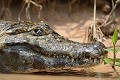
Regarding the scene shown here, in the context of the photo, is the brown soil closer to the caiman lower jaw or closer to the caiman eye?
the caiman lower jaw

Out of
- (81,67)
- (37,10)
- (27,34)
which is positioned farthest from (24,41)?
(37,10)

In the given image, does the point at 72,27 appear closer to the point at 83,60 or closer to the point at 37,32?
the point at 37,32

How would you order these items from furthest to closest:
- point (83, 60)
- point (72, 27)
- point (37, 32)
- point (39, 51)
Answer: point (72, 27), point (37, 32), point (39, 51), point (83, 60)

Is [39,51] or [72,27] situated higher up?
[72,27]

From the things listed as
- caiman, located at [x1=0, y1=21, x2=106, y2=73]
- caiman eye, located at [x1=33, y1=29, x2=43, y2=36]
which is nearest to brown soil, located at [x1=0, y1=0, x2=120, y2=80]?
caiman, located at [x1=0, y1=21, x2=106, y2=73]

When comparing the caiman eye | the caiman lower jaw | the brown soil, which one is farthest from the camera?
the caiman eye

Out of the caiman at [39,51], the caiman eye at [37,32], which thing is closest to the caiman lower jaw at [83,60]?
the caiman at [39,51]

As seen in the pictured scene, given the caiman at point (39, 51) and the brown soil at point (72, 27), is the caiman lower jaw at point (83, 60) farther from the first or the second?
the brown soil at point (72, 27)

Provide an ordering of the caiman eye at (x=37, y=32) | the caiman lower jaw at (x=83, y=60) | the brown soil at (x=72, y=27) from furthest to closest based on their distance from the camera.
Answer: the caiman eye at (x=37, y=32) < the brown soil at (x=72, y=27) < the caiman lower jaw at (x=83, y=60)

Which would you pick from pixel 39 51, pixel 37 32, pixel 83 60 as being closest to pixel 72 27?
pixel 37 32

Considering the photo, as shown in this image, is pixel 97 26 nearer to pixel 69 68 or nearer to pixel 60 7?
pixel 60 7
